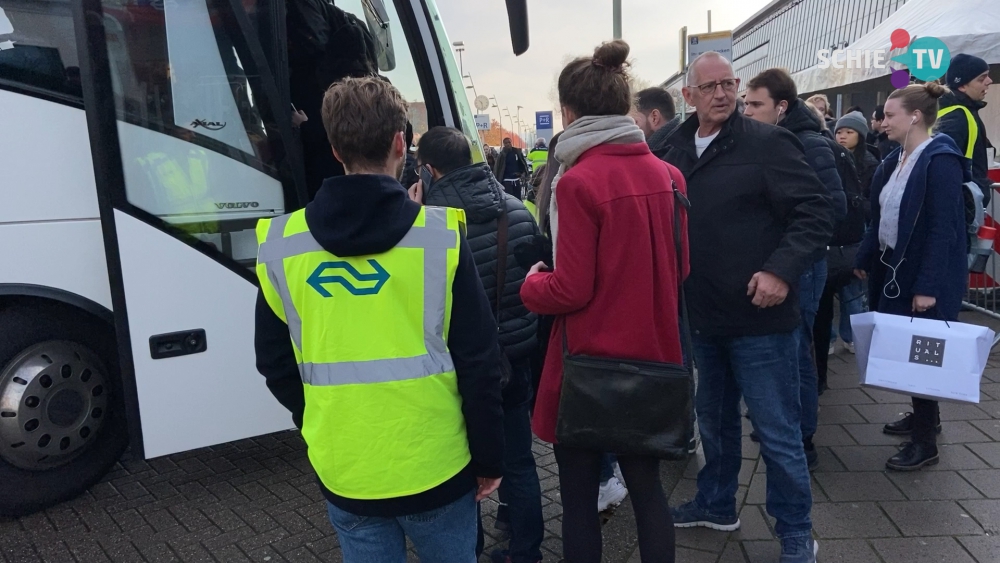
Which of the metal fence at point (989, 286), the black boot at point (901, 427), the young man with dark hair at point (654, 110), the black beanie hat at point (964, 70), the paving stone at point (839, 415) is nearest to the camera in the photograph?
the black boot at point (901, 427)

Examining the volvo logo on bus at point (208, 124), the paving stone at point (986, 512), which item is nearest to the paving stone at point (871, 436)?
the paving stone at point (986, 512)

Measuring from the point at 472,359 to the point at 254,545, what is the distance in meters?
2.05

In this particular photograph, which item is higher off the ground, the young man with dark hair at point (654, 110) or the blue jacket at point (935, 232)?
the young man with dark hair at point (654, 110)

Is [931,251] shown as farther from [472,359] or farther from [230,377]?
[230,377]

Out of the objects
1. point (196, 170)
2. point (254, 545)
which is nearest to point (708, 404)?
point (254, 545)

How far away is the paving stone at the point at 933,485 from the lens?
355cm

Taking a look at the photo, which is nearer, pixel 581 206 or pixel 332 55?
pixel 581 206

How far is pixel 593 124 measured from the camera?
2.27m

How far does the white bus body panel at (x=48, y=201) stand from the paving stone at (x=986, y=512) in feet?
12.7

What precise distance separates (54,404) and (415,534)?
2406 mm

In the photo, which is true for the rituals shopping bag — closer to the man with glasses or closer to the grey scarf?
the man with glasses

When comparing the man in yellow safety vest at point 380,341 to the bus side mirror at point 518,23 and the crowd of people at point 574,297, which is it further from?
the bus side mirror at point 518,23

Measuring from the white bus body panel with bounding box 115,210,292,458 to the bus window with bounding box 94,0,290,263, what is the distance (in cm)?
14

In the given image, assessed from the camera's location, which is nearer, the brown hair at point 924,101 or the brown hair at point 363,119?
the brown hair at point 363,119
